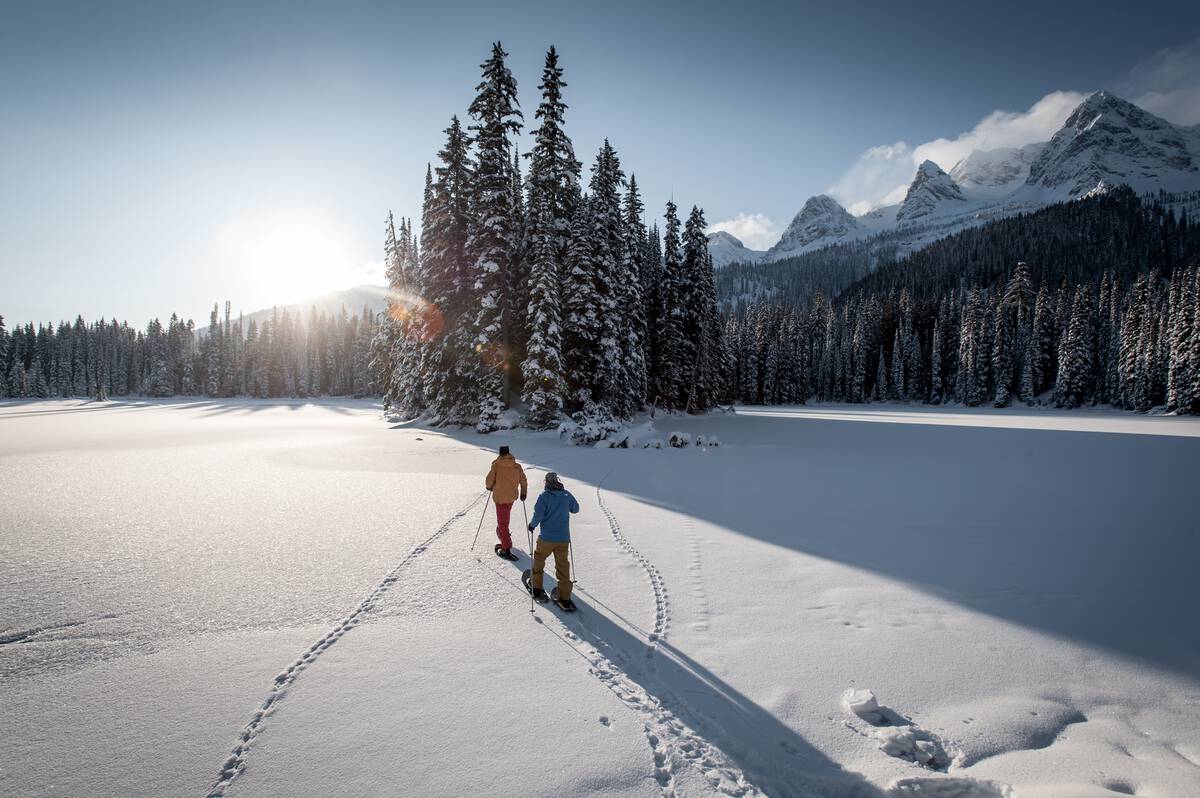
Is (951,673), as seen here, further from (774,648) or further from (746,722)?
(746,722)

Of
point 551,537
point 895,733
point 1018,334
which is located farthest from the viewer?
point 1018,334

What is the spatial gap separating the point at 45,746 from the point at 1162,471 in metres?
23.6

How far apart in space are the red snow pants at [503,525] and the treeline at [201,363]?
82573mm

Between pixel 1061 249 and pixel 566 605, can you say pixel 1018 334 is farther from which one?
pixel 566 605

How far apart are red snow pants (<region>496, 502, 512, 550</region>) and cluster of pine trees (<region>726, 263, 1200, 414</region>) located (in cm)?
6319

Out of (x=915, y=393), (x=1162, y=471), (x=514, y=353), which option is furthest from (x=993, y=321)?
(x=514, y=353)

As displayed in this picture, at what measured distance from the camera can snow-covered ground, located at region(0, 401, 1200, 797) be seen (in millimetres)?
3338

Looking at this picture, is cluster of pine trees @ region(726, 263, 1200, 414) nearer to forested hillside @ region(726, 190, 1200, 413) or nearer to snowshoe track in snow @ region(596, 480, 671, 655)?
forested hillside @ region(726, 190, 1200, 413)

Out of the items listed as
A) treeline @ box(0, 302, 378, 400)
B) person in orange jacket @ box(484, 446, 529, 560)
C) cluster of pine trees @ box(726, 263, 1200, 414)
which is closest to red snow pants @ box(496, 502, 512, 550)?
person in orange jacket @ box(484, 446, 529, 560)

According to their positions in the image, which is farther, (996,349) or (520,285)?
(996,349)

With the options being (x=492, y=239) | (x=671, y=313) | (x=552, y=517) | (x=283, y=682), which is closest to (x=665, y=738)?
(x=552, y=517)

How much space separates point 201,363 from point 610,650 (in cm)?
11609

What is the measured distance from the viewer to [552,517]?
243 inches

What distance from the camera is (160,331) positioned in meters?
86.2
